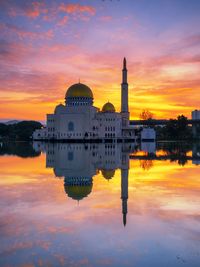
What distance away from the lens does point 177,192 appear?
1359cm

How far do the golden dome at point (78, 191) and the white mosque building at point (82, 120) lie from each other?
241 feet

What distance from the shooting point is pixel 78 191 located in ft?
44.5

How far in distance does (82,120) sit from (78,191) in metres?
75.7

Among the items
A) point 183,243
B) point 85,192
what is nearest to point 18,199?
point 85,192

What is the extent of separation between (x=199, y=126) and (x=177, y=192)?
129 metres

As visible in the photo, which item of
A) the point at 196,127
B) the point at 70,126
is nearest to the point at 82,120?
the point at 70,126

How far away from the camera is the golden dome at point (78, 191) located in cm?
1264

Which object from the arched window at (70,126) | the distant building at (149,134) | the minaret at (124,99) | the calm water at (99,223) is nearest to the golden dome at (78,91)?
the arched window at (70,126)

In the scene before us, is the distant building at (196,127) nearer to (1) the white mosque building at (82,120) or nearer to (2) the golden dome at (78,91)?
(1) the white mosque building at (82,120)

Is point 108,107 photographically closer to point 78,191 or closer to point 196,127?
point 196,127

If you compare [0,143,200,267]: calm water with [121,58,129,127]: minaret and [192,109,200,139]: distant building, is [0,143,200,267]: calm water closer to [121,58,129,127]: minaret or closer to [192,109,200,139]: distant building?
[121,58,129,127]: minaret

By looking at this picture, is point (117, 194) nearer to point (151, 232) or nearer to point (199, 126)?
point (151, 232)

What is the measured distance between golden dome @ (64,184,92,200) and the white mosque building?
241 feet

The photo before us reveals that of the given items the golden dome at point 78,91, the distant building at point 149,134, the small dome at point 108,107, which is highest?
the golden dome at point 78,91
